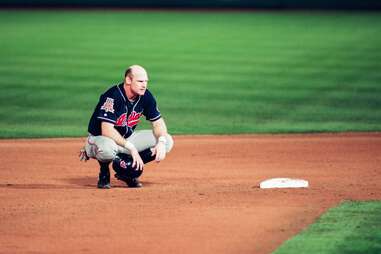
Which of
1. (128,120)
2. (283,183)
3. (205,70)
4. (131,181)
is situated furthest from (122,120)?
(205,70)

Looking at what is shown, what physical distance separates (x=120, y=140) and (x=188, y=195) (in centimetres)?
78

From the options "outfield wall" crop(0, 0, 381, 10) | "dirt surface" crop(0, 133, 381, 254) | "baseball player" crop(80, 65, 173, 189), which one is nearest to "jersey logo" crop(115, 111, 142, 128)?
"baseball player" crop(80, 65, 173, 189)

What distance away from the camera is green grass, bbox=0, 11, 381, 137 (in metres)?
14.1

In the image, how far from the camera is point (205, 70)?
63.0 feet

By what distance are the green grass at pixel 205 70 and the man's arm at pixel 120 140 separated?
3.79 metres

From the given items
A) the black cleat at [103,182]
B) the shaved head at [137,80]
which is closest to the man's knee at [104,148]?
the black cleat at [103,182]

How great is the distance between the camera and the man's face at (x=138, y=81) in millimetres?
9117

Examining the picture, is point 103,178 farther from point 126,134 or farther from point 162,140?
point 162,140

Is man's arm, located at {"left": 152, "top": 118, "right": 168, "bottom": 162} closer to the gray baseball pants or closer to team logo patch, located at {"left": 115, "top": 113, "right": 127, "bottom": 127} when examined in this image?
the gray baseball pants

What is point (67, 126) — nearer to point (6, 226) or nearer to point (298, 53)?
point (6, 226)

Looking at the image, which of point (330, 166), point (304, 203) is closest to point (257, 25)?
point (330, 166)

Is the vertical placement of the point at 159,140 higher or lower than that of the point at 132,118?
lower

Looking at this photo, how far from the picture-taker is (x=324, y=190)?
30.6 feet

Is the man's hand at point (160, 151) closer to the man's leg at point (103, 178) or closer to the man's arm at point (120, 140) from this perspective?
the man's arm at point (120, 140)
